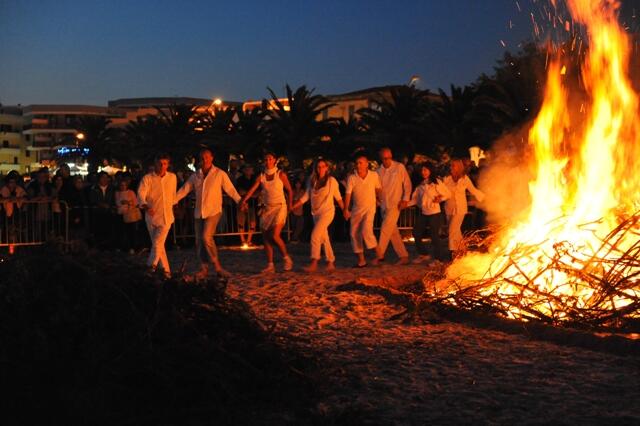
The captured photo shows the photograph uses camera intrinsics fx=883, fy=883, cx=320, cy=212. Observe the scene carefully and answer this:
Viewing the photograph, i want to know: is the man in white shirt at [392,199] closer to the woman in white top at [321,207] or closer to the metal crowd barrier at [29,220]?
the woman in white top at [321,207]

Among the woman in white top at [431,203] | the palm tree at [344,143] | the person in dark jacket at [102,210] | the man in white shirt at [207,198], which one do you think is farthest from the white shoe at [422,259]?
the palm tree at [344,143]

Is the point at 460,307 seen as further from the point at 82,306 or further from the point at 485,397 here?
the point at 82,306

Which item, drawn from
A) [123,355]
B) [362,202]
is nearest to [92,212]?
[362,202]

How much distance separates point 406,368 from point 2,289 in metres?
3.19

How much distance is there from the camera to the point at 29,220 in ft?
57.4

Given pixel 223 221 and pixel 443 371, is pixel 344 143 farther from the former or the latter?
pixel 443 371

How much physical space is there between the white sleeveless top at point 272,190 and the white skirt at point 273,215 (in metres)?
0.08

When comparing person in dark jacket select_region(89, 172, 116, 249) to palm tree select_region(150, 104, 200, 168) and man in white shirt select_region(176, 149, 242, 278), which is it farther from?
palm tree select_region(150, 104, 200, 168)

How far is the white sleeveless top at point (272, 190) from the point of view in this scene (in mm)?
14094

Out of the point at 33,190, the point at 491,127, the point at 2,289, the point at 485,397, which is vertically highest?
the point at 491,127

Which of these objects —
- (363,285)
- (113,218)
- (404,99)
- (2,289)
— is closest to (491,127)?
(404,99)

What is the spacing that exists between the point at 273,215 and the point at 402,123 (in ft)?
64.4

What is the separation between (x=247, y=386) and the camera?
6.09m

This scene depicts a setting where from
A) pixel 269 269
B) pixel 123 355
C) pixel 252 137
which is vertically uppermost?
pixel 252 137
